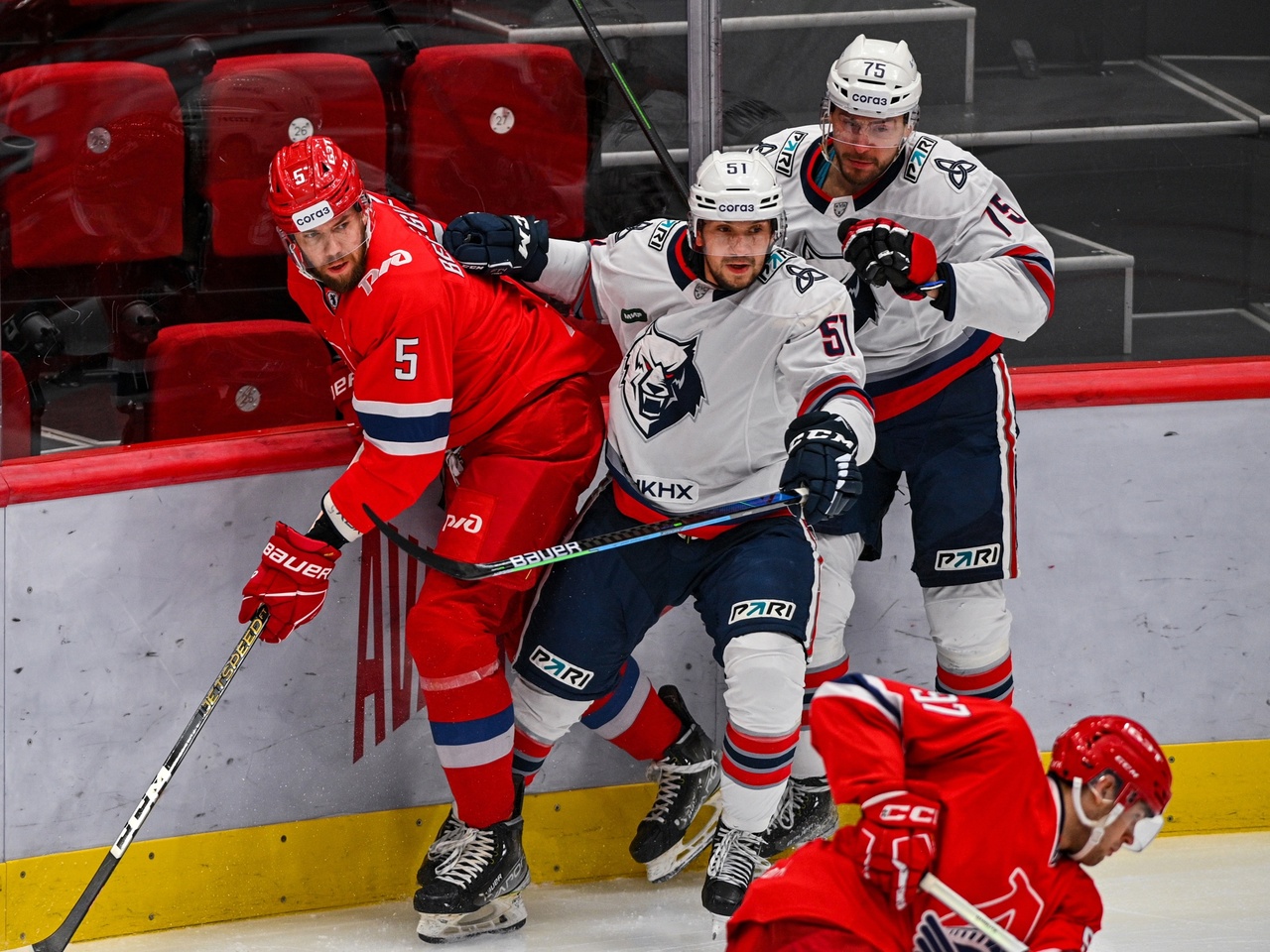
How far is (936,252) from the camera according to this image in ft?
10.2

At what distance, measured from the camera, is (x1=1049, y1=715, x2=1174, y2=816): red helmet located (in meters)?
2.09

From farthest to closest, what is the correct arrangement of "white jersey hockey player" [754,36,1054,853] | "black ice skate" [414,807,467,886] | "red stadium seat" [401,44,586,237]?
"red stadium seat" [401,44,586,237] < "black ice skate" [414,807,467,886] < "white jersey hockey player" [754,36,1054,853]

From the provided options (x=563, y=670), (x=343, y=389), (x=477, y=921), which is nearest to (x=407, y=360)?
(x=343, y=389)

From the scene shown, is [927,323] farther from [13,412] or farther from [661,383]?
[13,412]

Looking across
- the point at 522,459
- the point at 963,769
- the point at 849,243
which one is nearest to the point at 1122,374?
the point at 849,243

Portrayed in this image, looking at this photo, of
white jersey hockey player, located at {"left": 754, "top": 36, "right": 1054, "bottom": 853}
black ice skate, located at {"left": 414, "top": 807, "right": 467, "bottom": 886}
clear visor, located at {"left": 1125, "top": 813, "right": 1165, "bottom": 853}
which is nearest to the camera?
clear visor, located at {"left": 1125, "top": 813, "right": 1165, "bottom": 853}

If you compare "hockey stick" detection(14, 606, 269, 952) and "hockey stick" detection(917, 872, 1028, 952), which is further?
"hockey stick" detection(14, 606, 269, 952)

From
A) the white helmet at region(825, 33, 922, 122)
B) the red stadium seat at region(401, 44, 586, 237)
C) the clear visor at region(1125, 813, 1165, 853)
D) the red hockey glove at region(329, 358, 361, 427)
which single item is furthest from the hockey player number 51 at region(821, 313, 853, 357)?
the clear visor at region(1125, 813, 1165, 853)

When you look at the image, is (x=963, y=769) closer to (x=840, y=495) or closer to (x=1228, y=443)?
(x=840, y=495)

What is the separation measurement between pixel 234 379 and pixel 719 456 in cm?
94

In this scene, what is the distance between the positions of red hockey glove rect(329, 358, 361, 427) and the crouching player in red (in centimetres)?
135

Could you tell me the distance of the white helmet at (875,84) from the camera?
301cm

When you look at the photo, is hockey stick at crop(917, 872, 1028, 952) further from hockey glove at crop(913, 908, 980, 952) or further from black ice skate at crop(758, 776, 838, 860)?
black ice skate at crop(758, 776, 838, 860)

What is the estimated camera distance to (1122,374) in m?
3.57
